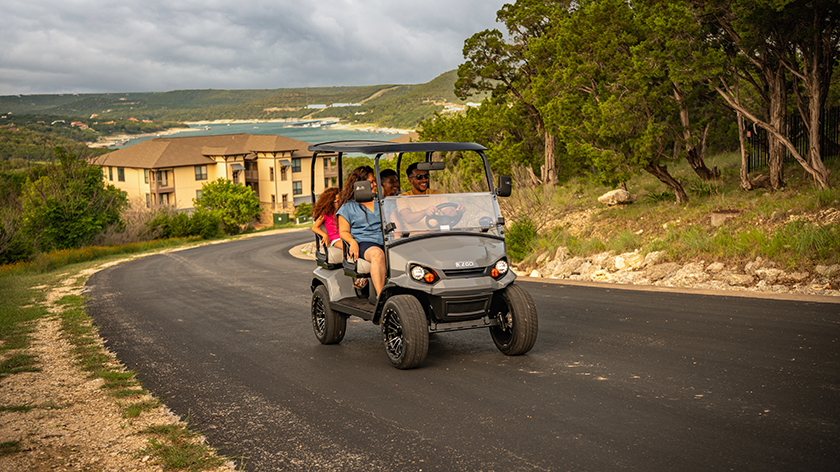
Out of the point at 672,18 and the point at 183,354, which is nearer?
the point at 183,354

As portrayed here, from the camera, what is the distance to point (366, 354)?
7.84 meters

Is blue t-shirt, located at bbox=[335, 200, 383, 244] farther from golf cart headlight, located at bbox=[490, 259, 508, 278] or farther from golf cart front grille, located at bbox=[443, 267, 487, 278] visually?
golf cart headlight, located at bbox=[490, 259, 508, 278]

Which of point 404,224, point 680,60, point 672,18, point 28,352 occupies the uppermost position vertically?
point 672,18

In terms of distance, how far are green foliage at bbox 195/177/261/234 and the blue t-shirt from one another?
183 feet

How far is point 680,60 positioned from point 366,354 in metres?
13.0

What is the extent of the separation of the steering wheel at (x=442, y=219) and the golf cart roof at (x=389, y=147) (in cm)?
69

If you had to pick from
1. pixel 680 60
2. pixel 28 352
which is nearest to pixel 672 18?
pixel 680 60

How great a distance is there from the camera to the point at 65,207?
123 ft

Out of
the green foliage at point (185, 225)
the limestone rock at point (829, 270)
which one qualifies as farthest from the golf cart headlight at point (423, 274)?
the green foliage at point (185, 225)

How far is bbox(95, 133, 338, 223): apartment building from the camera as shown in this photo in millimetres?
70750

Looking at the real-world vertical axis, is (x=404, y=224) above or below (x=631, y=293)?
above

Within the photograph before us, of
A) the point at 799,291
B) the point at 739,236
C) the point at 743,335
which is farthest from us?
the point at 739,236

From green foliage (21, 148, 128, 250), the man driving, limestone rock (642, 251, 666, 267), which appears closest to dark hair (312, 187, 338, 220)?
the man driving

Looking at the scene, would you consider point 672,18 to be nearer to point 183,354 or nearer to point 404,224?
point 404,224
